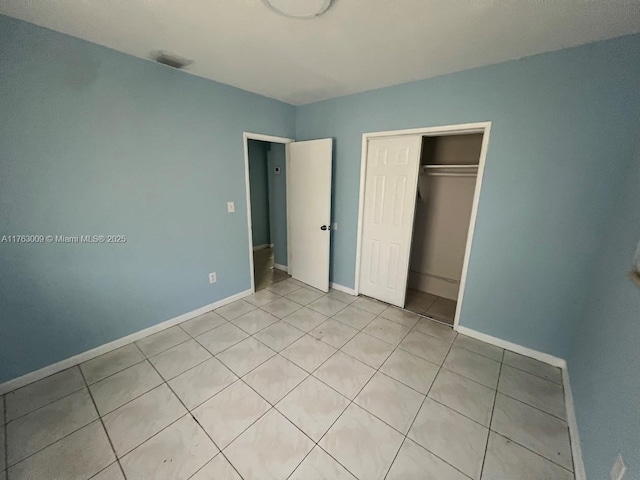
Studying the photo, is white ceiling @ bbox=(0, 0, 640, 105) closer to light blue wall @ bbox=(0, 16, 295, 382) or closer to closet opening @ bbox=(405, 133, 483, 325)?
light blue wall @ bbox=(0, 16, 295, 382)

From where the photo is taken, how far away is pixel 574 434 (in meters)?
1.43

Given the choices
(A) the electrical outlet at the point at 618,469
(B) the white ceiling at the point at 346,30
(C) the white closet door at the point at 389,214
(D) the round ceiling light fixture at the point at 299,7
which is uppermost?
(B) the white ceiling at the point at 346,30

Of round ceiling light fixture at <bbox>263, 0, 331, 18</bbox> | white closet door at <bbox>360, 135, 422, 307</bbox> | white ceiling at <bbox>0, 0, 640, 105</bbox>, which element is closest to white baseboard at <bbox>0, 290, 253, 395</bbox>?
white closet door at <bbox>360, 135, 422, 307</bbox>

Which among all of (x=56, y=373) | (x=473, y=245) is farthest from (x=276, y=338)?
(x=473, y=245)

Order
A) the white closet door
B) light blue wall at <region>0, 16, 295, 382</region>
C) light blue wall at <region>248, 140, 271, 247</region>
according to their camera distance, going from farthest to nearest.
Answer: light blue wall at <region>248, 140, 271, 247</region>, the white closet door, light blue wall at <region>0, 16, 295, 382</region>

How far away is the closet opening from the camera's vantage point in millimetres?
2811

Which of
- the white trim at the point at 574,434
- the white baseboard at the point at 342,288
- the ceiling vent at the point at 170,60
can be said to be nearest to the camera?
the white trim at the point at 574,434

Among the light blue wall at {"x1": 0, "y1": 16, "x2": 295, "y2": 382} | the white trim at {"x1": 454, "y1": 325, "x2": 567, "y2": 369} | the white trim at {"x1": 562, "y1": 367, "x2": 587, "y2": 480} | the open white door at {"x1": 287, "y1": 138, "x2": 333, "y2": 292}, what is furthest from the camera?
the open white door at {"x1": 287, "y1": 138, "x2": 333, "y2": 292}

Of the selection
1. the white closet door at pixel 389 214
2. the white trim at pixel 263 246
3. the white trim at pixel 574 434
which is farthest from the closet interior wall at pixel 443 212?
the white trim at pixel 263 246

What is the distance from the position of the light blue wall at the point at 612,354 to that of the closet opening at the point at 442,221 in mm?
1158

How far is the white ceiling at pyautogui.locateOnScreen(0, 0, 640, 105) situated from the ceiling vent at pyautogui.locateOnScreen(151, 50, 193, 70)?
0.06 meters

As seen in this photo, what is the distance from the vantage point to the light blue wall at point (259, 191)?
4.77 m

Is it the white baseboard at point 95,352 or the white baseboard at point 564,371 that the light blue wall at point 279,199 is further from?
the white baseboard at point 564,371

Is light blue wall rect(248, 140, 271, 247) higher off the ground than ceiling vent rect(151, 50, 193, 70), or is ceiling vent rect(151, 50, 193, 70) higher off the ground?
ceiling vent rect(151, 50, 193, 70)
